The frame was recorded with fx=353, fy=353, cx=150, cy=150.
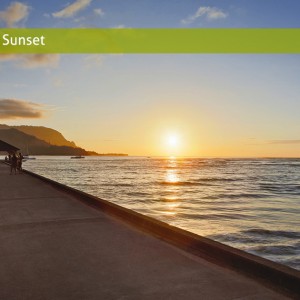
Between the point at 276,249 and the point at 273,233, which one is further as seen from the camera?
the point at 273,233

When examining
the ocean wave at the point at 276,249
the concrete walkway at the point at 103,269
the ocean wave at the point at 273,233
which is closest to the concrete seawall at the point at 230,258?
the concrete walkway at the point at 103,269

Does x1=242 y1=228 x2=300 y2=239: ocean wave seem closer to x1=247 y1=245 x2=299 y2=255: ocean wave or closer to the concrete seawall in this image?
x1=247 y1=245 x2=299 y2=255: ocean wave

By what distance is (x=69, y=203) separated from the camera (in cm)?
1211

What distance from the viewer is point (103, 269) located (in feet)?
15.8

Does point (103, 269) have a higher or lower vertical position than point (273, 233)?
higher

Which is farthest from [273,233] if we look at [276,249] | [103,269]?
[103,269]

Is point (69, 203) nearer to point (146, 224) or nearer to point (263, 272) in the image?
point (146, 224)

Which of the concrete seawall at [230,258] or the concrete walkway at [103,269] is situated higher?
the concrete seawall at [230,258]

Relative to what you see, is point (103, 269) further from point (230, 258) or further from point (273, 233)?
point (273, 233)

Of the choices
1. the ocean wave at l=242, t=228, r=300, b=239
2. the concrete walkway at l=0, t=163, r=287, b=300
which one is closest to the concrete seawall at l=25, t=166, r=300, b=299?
the concrete walkway at l=0, t=163, r=287, b=300

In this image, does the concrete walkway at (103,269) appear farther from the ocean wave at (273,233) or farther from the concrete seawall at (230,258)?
the ocean wave at (273,233)

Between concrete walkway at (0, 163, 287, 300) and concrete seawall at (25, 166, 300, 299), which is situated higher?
concrete seawall at (25, 166, 300, 299)

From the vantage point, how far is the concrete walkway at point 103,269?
3.97 metres

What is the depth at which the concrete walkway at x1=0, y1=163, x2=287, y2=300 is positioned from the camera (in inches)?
156
